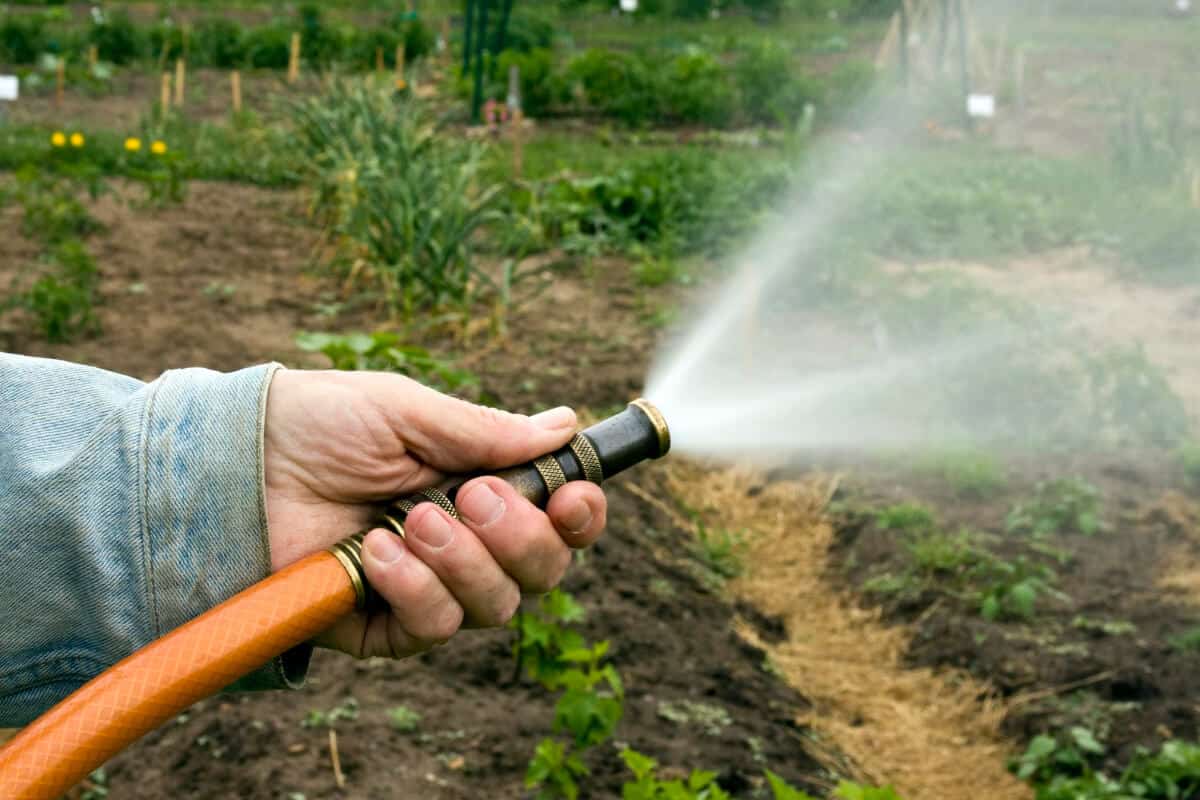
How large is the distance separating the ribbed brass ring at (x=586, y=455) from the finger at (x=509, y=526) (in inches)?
3.9

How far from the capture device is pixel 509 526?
177cm

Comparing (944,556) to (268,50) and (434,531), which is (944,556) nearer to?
(434,531)

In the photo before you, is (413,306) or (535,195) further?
(535,195)

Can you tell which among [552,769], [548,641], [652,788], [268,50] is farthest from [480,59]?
[652,788]

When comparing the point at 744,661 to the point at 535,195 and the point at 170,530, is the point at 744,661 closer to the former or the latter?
the point at 170,530

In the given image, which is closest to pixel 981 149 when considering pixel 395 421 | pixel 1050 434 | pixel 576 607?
pixel 1050 434

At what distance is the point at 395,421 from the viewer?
191cm

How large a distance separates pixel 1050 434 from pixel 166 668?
15.7 feet

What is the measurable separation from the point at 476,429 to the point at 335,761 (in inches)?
56.0

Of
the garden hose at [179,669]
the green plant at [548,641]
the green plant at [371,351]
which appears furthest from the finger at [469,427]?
the green plant at [371,351]

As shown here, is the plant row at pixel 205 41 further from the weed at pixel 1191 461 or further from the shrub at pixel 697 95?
the weed at pixel 1191 461

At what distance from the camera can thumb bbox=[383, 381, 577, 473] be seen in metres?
1.84

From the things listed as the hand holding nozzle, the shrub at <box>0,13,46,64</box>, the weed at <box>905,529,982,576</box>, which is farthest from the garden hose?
the shrub at <box>0,13,46,64</box>

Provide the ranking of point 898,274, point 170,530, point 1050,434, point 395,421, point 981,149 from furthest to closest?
point 981,149 → point 898,274 → point 1050,434 → point 395,421 → point 170,530
